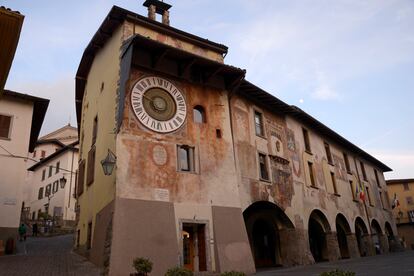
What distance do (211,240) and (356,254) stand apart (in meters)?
15.1

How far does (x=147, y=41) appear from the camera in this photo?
15.3 meters

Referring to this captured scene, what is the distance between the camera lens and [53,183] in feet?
139

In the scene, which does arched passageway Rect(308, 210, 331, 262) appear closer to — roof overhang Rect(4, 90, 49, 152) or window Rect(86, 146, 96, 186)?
window Rect(86, 146, 96, 186)

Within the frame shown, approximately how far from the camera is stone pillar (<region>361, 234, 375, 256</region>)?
29000mm

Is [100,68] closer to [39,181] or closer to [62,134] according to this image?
[39,181]

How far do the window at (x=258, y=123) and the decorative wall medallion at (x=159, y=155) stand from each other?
6538mm

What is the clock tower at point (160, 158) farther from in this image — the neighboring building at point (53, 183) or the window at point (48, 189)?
the window at point (48, 189)

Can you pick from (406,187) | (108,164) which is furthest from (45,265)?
(406,187)

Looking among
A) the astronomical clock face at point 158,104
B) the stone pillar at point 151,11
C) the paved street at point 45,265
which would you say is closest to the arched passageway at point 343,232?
the astronomical clock face at point 158,104

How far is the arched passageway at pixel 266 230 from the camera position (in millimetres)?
19781

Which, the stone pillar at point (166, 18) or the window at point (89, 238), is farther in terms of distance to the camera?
the stone pillar at point (166, 18)

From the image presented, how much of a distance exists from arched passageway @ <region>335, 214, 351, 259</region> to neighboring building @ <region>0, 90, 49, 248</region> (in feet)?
62.6

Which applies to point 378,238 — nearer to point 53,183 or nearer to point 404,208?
point 404,208

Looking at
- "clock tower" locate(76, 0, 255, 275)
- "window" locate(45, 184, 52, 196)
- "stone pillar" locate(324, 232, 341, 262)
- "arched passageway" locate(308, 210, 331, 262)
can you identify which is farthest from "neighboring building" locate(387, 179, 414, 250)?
"window" locate(45, 184, 52, 196)
